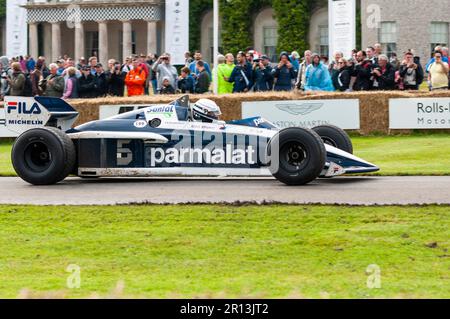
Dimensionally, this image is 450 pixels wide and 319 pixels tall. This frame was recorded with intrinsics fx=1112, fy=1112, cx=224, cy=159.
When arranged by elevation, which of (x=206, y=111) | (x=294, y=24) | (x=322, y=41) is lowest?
(x=206, y=111)

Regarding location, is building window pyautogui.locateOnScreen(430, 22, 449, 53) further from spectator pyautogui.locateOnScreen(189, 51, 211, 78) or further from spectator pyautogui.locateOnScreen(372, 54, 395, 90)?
spectator pyautogui.locateOnScreen(372, 54, 395, 90)

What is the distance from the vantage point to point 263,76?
86.3 ft

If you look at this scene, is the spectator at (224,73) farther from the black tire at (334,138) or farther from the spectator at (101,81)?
the black tire at (334,138)

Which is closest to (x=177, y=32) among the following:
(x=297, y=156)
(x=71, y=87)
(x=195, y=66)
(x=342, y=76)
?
(x=195, y=66)

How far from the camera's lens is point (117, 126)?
55.4 feet

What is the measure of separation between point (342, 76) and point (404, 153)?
510 cm

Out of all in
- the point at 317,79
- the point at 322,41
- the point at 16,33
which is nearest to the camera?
the point at 317,79

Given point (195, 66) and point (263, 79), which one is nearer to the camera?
point (263, 79)

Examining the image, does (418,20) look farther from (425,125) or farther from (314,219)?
(314,219)

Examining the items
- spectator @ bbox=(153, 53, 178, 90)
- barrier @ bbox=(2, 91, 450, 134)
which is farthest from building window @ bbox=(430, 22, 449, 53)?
barrier @ bbox=(2, 91, 450, 134)

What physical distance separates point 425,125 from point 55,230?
43.6 feet

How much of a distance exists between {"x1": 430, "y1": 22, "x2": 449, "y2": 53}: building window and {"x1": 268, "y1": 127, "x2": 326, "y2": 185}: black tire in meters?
30.1

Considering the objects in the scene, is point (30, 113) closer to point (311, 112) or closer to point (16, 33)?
point (311, 112)

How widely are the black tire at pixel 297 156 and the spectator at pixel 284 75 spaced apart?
1027 cm
